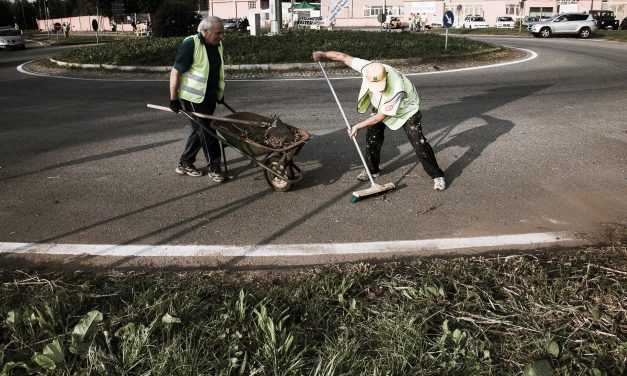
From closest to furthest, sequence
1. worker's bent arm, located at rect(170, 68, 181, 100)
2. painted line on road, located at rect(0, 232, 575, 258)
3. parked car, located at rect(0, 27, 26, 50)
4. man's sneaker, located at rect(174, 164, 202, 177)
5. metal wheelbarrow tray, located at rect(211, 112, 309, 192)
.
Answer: painted line on road, located at rect(0, 232, 575, 258) < metal wheelbarrow tray, located at rect(211, 112, 309, 192) < worker's bent arm, located at rect(170, 68, 181, 100) < man's sneaker, located at rect(174, 164, 202, 177) < parked car, located at rect(0, 27, 26, 50)

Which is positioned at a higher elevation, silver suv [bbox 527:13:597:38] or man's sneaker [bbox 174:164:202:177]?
silver suv [bbox 527:13:597:38]

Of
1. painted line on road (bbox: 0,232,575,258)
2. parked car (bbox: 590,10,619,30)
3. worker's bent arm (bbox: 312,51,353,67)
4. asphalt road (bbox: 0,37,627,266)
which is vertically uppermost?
parked car (bbox: 590,10,619,30)

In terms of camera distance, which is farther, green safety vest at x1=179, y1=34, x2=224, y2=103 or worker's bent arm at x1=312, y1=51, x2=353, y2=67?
green safety vest at x1=179, y1=34, x2=224, y2=103

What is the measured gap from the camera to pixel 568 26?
33.1 meters

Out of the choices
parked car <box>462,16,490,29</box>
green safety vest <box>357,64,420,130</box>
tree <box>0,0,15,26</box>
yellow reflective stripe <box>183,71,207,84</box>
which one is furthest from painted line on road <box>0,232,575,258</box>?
tree <box>0,0,15,26</box>

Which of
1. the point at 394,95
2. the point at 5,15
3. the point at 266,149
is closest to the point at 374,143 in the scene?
the point at 394,95

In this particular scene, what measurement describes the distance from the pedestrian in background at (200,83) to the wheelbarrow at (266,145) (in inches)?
10.5

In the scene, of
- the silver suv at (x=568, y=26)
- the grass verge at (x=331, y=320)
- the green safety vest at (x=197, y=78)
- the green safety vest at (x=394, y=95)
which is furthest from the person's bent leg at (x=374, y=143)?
the silver suv at (x=568, y=26)

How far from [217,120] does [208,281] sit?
2.33 metres

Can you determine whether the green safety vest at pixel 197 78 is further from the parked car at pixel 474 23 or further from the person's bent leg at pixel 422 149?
the parked car at pixel 474 23

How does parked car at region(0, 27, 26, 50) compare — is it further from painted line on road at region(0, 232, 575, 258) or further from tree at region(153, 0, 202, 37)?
painted line on road at region(0, 232, 575, 258)

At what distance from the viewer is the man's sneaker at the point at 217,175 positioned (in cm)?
590

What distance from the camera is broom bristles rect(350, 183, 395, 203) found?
5.22 metres

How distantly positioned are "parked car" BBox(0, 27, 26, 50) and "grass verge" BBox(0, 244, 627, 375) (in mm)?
33228
